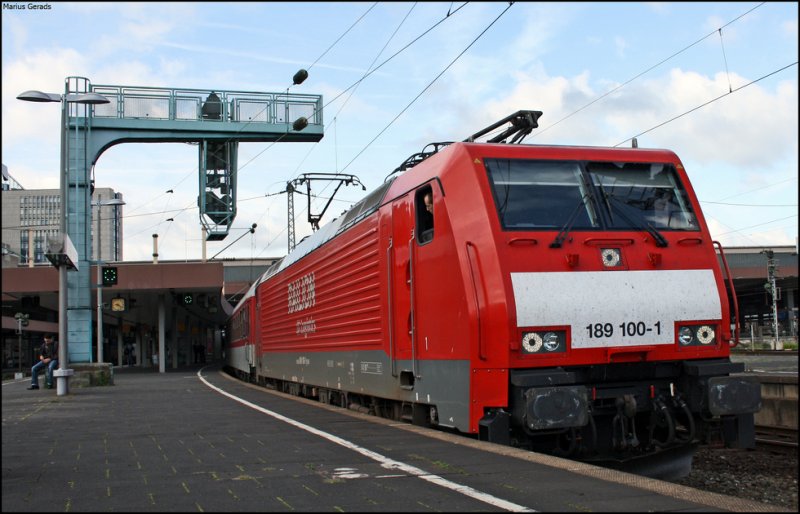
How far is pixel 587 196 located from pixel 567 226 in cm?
55

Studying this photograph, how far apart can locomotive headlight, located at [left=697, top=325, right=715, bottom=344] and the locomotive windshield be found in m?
1.08

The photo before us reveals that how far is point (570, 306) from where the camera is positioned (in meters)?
7.21

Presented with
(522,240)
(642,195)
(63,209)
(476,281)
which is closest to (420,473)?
(476,281)

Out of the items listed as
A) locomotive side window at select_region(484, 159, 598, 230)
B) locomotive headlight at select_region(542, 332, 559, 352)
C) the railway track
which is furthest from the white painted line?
the railway track

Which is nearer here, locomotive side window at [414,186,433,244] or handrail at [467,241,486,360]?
handrail at [467,241,486,360]

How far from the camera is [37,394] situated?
19.0m

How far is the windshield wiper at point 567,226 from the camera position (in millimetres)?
7502

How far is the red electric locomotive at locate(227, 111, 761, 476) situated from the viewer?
280 inches

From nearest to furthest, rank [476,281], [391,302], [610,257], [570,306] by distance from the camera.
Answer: [570,306], [476,281], [610,257], [391,302]

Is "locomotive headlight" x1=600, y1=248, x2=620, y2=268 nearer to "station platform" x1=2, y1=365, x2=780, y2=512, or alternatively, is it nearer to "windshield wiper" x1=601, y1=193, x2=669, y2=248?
"windshield wiper" x1=601, y1=193, x2=669, y2=248

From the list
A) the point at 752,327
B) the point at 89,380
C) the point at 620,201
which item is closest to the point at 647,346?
the point at 620,201

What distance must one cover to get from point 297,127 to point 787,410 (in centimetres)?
1531

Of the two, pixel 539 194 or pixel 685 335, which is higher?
pixel 539 194

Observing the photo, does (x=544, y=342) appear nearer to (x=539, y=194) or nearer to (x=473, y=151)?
(x=539, y=194)
